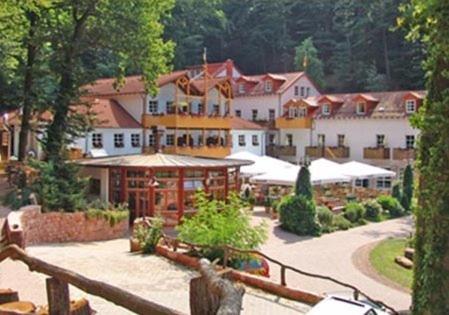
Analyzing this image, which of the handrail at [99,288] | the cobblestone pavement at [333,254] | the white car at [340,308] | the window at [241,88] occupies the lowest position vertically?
the cobblestone pavement at [333,254]

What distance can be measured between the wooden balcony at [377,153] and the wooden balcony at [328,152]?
1.88m

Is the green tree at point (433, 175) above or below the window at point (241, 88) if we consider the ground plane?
below

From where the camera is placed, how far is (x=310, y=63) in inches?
2427

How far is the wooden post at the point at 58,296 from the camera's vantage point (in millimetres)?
7160

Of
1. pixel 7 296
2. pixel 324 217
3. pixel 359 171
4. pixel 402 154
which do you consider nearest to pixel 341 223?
pixel 324 217

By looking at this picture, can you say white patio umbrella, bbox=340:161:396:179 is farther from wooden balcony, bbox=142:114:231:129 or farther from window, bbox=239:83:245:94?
window, bbox=239:83:245:94

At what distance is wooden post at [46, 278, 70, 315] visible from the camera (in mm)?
7160

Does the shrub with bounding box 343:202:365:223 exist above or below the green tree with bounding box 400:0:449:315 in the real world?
below

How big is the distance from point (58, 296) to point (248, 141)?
129ft

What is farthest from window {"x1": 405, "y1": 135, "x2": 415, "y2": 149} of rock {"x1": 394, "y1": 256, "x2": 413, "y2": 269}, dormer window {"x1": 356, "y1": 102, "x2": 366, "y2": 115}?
rock {"x1": 394, "y1": 256, "x2": 413, "y2": 269}

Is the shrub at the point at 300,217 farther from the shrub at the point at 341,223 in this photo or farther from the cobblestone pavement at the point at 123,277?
the cobblestone pavement at the point at 123,277

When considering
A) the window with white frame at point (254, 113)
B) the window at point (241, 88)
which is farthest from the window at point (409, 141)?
the window at point (241, 88)

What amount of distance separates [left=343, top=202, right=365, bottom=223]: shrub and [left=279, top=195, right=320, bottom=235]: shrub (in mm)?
3687

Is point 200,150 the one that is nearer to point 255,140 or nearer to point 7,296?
point 255,140
